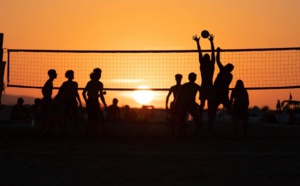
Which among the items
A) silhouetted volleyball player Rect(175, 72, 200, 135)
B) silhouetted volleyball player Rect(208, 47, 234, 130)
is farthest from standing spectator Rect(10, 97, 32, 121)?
silhouetted volleyball player Rect(175, 72, 200, 135)

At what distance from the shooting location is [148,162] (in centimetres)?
764

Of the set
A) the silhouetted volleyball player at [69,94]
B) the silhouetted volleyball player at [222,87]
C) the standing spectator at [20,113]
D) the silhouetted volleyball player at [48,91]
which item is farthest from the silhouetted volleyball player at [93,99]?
the standing spectator at [20,113]

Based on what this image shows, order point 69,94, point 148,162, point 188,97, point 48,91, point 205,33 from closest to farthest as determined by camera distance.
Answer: point 148,162
point 188,97
point 69,94
point 48,91
point 205,33

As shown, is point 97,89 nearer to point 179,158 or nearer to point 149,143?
point 149,143

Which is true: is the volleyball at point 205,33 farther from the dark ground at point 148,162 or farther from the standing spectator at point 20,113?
the standing spectator at point 20,113

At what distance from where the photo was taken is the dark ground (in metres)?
6.30

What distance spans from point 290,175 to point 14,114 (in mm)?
14131

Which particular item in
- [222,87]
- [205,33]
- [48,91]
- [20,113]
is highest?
[205,33]

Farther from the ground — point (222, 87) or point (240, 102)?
point (222, 87)

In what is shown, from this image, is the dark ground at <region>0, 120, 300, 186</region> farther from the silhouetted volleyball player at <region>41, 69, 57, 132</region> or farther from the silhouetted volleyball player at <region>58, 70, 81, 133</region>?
the silhouetted volleyball player at <region>41, 69, 57, 132</region>

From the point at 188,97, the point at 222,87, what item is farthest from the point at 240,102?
the point at 188,97

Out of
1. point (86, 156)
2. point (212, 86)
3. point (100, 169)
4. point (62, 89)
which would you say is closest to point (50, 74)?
point (62, 89)

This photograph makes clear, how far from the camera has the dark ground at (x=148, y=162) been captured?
6.30 m

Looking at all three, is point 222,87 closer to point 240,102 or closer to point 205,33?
point 240,102
